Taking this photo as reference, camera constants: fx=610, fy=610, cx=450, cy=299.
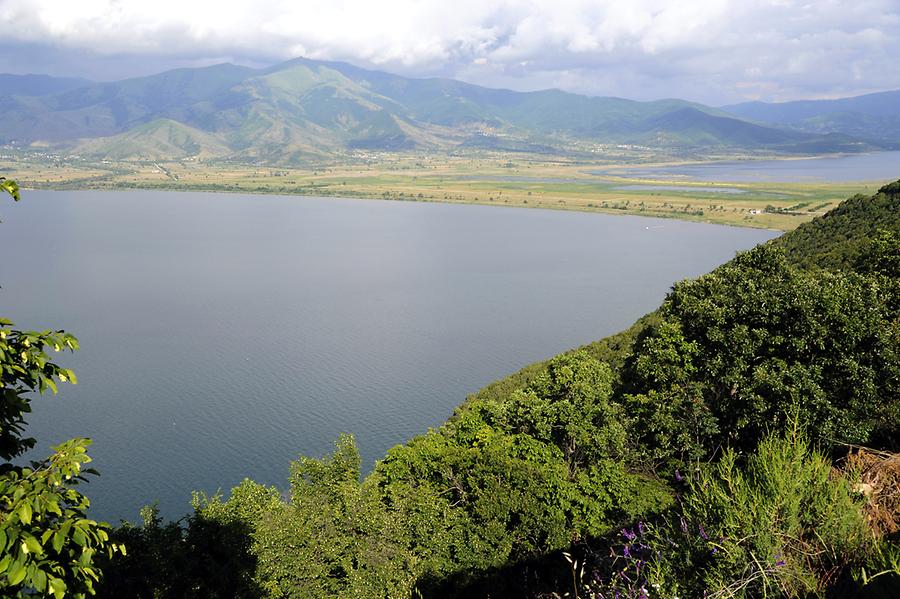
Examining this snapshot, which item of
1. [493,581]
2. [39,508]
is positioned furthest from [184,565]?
[39,508]

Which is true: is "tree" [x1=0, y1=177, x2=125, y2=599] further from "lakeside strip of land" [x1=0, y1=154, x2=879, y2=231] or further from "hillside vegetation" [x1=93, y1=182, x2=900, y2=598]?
"lakeside strip of land" [x1=0, y1=154, x2=879, y2=231]

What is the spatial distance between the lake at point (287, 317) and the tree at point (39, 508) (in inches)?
988

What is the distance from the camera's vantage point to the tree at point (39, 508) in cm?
359

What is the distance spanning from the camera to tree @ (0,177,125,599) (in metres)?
3.59

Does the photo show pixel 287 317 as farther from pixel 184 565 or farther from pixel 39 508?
pixel 39 508

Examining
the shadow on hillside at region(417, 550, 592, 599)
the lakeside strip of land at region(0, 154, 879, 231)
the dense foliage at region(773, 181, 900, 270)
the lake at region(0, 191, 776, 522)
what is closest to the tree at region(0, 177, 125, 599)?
the shadow on hillside at region(417, 550, 592, 599)

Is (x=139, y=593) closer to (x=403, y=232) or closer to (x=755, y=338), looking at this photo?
(x=755, y=338)

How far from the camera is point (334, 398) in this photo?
121 ft

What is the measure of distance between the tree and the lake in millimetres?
25097

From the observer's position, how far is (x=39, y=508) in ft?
12.3

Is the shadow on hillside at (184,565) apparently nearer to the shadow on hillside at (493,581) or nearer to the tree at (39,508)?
the shadow on hillside at (493,581)

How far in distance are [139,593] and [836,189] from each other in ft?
555

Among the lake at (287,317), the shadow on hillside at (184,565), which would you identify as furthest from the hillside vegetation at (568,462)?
the lake at (287,317)

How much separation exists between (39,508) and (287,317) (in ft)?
172
